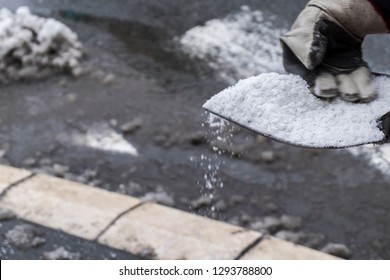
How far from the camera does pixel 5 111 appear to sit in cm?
401

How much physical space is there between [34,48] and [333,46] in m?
2.35

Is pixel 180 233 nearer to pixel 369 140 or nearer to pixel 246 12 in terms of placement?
pixel 369 140

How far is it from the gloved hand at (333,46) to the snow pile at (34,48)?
207 centimetres

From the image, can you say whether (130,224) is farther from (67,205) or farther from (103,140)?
(103,140)

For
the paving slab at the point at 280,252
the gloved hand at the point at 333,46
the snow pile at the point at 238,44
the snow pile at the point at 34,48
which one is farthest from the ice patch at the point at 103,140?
the gloved hand at the point at 333,46

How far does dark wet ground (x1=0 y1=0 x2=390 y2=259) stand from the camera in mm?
3260

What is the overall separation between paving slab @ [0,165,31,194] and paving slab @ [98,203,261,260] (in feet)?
1.75

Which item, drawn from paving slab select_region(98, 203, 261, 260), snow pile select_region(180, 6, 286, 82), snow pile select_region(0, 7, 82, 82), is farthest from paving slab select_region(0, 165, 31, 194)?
snow pile select_region(180, 6, 286, 82)

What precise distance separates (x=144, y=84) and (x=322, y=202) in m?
1.39

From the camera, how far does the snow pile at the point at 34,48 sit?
4.29 metres

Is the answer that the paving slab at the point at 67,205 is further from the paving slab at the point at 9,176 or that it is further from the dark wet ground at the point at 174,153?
the dark wet ground at the point at 174,153

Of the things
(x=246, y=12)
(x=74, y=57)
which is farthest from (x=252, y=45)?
(x=74, y=57)

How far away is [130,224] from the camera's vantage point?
2.86 meters

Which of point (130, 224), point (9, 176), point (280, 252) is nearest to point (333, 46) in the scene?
point (280, 252)
